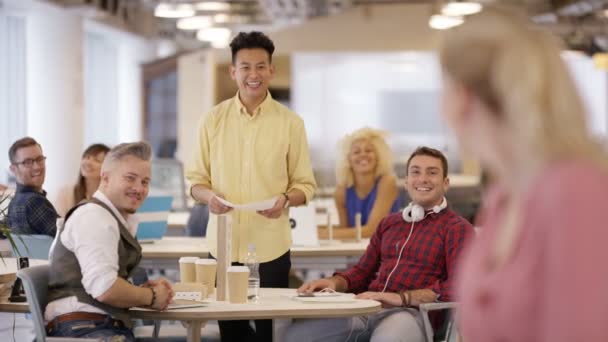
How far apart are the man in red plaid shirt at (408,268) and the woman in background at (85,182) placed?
2.27 metres

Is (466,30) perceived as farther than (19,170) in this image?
No

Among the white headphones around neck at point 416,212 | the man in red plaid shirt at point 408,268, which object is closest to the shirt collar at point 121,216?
the man in red plaid shirt at point 408,268

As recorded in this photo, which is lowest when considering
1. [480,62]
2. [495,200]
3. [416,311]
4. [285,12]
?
[416,311]

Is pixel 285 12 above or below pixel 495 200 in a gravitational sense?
above

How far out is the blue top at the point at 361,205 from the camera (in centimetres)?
663

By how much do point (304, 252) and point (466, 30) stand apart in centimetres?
405

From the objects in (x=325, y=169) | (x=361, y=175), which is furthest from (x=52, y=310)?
(x=325, y=169)

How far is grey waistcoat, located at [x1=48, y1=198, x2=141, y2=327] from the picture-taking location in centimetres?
338

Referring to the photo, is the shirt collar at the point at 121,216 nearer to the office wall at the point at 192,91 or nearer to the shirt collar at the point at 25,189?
the shirt collar at the point at 25,189

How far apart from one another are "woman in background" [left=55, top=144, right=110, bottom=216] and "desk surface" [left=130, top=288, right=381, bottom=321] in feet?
8.35

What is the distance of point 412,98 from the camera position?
18.1 metres

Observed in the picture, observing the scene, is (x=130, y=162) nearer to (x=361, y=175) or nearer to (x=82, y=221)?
(x=82, y=221)

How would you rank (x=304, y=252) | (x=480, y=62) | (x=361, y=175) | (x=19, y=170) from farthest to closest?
(x=361, y=175) → (x=304, y=252) → (x=19, y=170) → (x=480, y=62)

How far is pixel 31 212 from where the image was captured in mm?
5246
